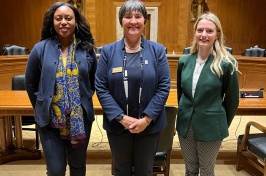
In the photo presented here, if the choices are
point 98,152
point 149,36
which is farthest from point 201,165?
point 149,36

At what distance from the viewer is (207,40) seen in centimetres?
176

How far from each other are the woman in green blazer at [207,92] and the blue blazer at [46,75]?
0.64 meters

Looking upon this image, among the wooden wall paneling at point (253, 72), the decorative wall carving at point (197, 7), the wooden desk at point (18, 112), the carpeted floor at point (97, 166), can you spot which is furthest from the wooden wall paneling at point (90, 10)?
the wooden desk at point (18, 112)

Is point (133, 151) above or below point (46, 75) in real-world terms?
below

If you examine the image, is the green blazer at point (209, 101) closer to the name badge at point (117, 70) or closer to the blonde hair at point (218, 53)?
the blonde hair at point (218, 53)

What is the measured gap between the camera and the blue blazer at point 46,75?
67.8 inches

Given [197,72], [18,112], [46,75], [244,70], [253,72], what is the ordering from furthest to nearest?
[244,70]
[253,72]
[18,112]
[197,72]
[46,75]

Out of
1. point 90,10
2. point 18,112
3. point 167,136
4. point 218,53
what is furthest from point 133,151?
point 90,10

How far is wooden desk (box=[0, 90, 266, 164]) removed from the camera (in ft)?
8.31

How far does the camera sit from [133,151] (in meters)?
1.76

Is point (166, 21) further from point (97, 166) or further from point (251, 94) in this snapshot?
point (97, 166)

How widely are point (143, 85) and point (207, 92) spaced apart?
0.44 meters

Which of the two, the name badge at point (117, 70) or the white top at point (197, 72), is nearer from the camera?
the name badge at point (117, 70)

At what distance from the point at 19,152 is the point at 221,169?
2.22m
